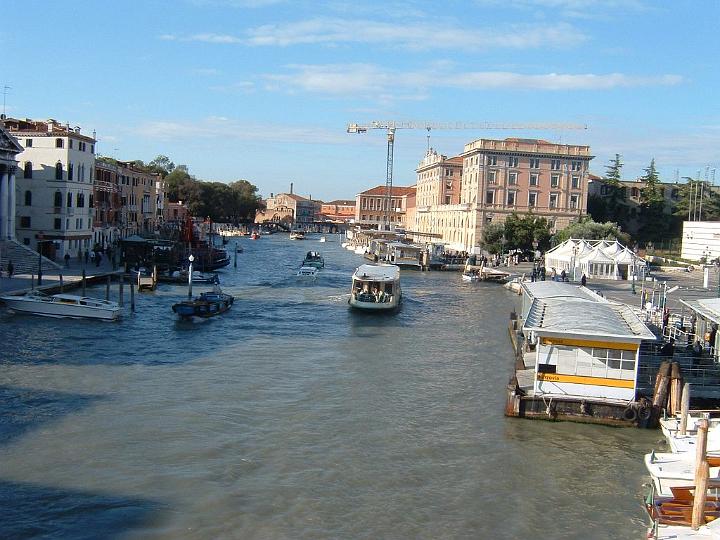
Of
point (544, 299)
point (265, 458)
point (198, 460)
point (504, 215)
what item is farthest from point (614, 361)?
point (504, 215)

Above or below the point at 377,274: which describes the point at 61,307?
below

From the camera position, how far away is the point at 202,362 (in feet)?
84.1

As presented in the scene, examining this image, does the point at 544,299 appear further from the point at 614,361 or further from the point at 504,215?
the point at 504,215

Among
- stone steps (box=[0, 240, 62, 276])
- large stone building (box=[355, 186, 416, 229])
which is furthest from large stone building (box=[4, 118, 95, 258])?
large stone building (box=[355, 186, 416, 229])

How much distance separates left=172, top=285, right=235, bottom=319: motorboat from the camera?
33.7 m

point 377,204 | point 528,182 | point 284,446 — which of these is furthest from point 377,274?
point 377,204

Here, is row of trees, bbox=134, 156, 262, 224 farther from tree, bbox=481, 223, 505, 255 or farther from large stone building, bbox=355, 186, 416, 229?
tree, bbox=481, 223, 505, 255

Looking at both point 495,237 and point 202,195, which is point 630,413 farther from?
point 202,195

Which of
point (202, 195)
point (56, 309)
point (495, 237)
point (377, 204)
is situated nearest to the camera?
point (56, 309)

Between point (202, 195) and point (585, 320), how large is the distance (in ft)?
361

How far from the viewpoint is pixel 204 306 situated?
114ft

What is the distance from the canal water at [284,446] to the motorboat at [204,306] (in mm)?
3269

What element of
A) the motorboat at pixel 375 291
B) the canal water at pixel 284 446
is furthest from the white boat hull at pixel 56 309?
the motorboat at pixel 375 291

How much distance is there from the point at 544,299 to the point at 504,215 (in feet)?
189
